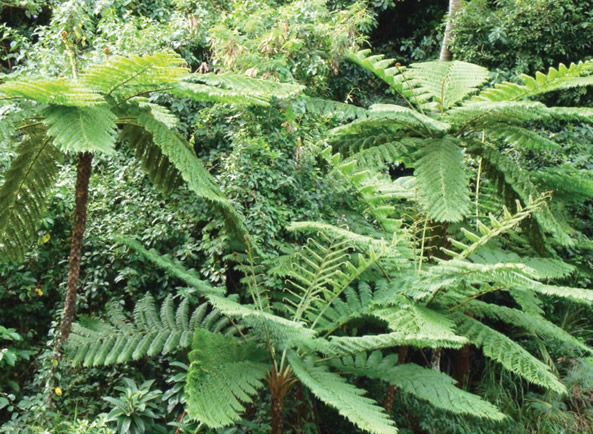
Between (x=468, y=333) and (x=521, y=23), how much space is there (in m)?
5.33

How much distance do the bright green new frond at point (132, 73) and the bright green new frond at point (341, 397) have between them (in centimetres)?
158

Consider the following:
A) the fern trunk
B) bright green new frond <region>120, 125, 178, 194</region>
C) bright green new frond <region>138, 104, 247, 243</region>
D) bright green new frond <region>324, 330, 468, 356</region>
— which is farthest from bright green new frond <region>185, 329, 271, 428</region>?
bright green new frond <region>120, 125, 178, 194</region>

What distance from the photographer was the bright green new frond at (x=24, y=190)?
2.91 metres

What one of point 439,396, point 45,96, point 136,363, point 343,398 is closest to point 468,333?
point 439,396

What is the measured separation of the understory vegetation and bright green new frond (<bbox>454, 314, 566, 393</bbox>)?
0.01 metres

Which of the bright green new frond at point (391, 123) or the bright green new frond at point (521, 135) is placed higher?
the bright green new frond at point (391, 123)

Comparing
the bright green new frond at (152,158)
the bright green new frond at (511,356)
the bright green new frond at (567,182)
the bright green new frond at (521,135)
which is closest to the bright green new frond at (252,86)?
the bright green new frond at (152,158)

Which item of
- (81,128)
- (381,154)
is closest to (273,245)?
(381,154)

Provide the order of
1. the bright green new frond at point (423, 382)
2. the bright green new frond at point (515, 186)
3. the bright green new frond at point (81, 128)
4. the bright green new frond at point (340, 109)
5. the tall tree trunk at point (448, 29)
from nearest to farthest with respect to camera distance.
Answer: the bright green new frond at point (81, 128)
the bright green new frond at point (423, 382)
the bright green new frond at point (515, 186)
the bright green new frond at point (340, 109)
the tall tree trunk at point (448, 29)

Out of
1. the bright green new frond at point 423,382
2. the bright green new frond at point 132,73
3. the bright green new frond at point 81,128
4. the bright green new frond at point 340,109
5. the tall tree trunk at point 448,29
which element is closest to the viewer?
the bright green new frond at point 81,128

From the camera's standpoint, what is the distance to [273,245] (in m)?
3.88

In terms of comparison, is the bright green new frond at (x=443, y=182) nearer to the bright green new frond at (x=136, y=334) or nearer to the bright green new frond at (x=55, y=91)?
the bright green new frond at (x=136, y=334)

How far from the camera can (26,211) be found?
2990 millimetres

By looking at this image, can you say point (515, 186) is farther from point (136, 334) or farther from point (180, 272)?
point (136, 334)
